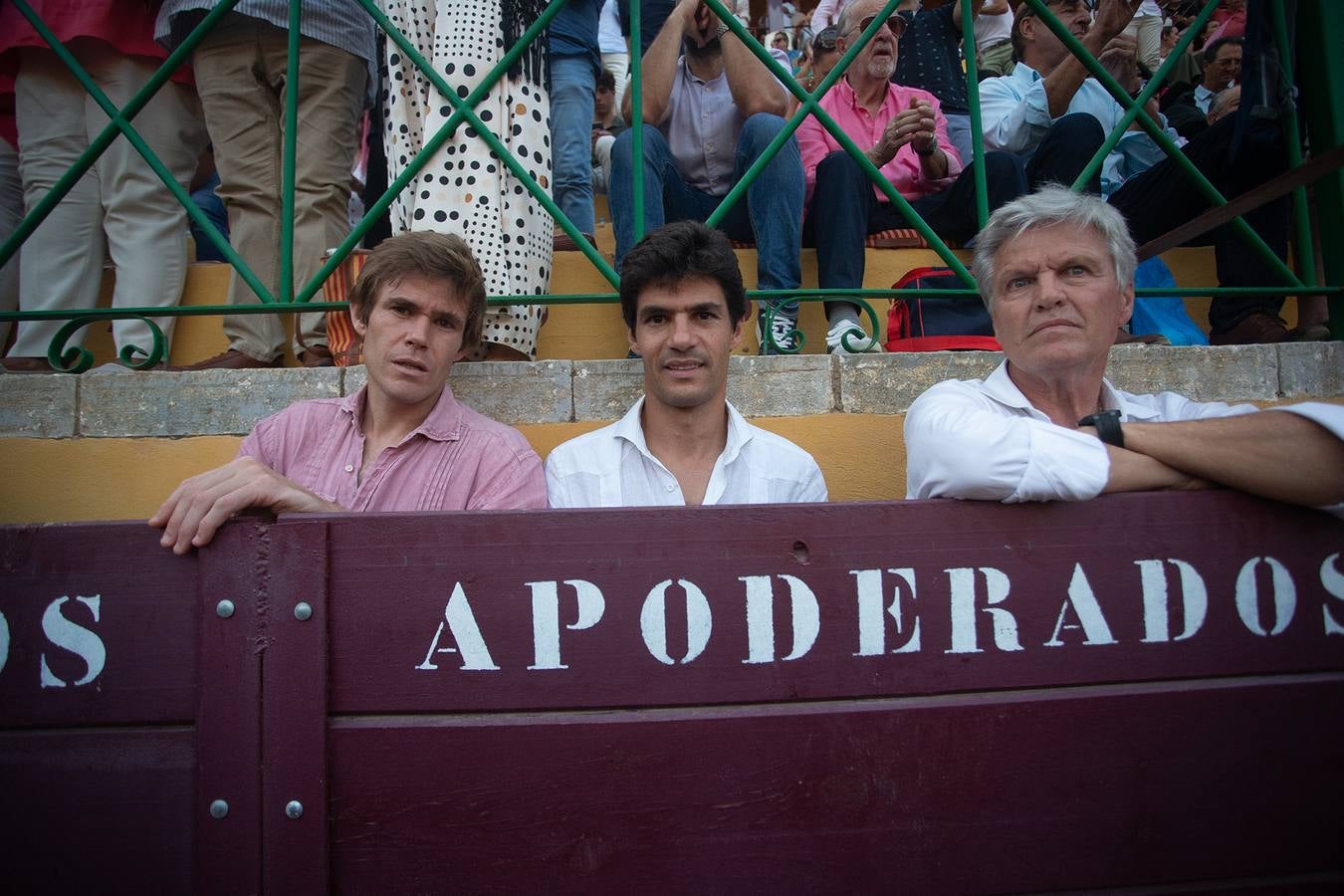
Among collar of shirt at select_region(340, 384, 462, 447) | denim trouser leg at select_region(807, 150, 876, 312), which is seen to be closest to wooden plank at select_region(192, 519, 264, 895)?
collar of shirt at select_region(340, 384, 462, 447)

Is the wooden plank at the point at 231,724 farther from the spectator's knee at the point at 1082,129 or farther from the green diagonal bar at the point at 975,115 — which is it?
the spectator's knee at the point at 1082,129

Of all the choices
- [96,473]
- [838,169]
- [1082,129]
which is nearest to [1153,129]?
[1082,129]

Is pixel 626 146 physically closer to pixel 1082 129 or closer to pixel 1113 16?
pixel 1082 129

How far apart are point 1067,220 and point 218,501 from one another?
1.83 m

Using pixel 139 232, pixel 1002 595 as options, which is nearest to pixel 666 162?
pixel 139 232

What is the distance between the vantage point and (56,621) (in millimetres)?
1227

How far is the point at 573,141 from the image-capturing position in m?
3.20

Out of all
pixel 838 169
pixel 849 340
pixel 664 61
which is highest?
pixel 664 61

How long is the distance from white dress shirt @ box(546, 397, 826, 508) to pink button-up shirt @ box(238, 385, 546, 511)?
9 cm

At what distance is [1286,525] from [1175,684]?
1.13ft

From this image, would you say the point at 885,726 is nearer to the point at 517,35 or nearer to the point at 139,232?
the point at 517,35

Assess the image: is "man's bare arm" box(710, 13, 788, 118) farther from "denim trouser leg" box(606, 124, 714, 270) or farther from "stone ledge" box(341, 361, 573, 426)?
"stone ledge" box(341, 361, 573, 426)

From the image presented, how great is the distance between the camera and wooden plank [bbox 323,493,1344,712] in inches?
47.7

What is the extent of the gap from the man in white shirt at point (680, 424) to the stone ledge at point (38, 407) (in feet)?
4.38
